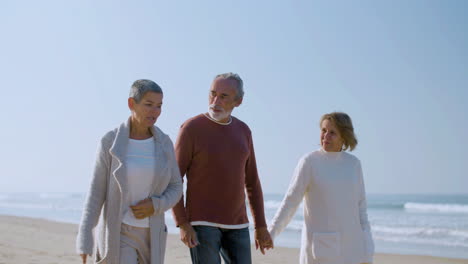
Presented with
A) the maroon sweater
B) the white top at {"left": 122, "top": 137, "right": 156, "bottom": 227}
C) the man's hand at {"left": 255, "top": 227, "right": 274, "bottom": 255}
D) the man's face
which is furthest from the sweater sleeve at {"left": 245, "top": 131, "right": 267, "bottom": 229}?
the white top at {"left": 122, "top": 137, "right": 156, "bottom": 227}

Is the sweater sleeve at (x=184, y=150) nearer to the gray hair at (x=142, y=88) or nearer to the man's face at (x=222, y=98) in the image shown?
the man's face at (x=222, y=98)

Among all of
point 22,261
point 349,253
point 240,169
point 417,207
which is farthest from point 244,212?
point 417,207

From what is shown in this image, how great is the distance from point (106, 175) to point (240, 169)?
0.98 metres

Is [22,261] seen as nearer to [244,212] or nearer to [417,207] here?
[244,212]

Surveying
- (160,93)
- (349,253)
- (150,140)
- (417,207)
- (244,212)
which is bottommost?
(417,207)

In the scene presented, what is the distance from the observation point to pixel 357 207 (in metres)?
3.82

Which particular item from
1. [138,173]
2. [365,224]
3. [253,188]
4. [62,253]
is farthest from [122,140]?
[62,253]

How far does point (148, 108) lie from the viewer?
315cm

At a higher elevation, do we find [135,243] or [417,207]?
[135,243]

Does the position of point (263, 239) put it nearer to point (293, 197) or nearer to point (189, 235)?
point (293, 197)

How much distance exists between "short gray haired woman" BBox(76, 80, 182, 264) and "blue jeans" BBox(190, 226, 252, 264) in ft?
1.15

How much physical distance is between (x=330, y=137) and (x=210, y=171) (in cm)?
92

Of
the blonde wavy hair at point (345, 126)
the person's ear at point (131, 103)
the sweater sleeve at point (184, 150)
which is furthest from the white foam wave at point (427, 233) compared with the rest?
the person's ear at point (131, 103)

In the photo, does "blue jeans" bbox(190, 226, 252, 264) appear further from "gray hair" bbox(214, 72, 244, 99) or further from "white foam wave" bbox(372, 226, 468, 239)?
"white foam wave" bbox(372, 226, 468, 239)
